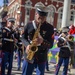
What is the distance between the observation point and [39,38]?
15.9 ft

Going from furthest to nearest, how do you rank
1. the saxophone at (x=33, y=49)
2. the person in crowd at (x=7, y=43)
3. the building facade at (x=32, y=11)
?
the building facade at (x=32, y=11) < the person in crowd at (x=7, y=43) < the saxophone at (x=33, y=49)

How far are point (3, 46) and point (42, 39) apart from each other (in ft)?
9.94

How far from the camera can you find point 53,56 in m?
14.2

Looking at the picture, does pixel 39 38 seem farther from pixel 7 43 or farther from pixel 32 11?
pixel 32 11

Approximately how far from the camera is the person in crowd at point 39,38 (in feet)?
16.1

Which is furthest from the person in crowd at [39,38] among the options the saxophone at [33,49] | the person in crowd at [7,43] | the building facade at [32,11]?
the building facade at [32,11]

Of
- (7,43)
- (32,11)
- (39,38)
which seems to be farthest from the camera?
(32,11)

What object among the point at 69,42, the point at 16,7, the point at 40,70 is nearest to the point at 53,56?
the point at 69,42

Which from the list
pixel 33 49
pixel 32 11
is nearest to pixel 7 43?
pixel 33 49

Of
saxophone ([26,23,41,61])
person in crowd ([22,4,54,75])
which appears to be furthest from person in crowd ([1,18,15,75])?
saxophone ([26,23,41,61])

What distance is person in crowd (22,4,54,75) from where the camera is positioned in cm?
492

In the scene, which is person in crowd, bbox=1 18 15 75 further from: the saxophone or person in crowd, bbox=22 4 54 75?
the saxophone

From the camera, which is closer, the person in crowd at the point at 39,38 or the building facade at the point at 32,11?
the person in crowd at the point at 39,38

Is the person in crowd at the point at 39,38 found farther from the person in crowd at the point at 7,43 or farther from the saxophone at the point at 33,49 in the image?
the person in crowd at the point at 7,43
